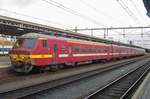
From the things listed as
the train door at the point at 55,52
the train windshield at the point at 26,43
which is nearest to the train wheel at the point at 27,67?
the train windshield at the point at 26,43

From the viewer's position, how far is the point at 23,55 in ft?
58.8

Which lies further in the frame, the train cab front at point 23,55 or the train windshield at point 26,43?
the train windshield at point 26,43

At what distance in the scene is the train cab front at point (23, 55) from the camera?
58.4 feet

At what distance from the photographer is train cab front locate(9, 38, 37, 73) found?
701 inches

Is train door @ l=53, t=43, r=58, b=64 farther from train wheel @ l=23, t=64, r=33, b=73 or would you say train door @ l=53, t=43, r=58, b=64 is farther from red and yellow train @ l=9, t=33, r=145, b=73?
train wheel @ l=23, t=64, r=33, b=73

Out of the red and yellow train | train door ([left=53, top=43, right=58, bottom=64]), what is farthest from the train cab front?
train door ([left=53, top=43, right=58, bottom=64])

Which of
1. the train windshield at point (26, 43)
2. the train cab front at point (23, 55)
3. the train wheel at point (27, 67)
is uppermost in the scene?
the train windshield at point (26, 43)

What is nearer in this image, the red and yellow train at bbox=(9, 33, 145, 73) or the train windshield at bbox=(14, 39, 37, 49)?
the red and yellow train at bbox=(9, 33, 145, 73)

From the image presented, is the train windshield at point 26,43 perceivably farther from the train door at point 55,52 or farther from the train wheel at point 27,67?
the train door at point 55,52

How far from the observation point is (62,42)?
72.3 ft

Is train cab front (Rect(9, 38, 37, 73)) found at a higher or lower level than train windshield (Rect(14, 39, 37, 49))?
lower

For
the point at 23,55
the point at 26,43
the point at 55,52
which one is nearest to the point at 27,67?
the point at 23,55

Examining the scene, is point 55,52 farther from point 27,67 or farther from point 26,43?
point 27,67

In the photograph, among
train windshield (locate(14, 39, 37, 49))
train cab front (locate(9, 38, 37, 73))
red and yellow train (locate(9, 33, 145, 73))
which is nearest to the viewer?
train cab front (locate(9, 38, 37, 73))
